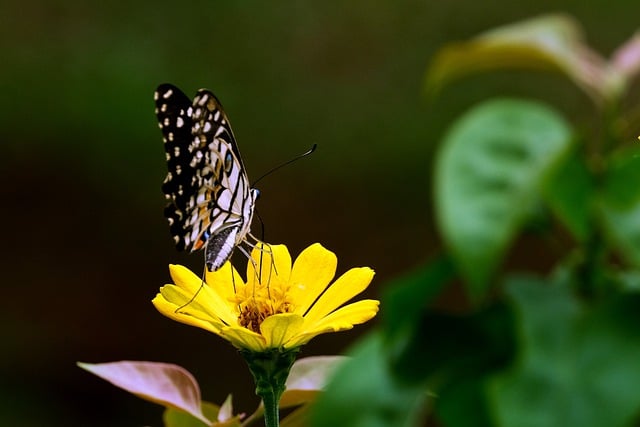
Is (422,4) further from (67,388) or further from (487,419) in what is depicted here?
(487,419)

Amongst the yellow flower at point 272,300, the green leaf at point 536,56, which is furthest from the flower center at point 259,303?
the green leaf at point 536,56

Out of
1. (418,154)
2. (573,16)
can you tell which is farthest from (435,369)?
(573,16)

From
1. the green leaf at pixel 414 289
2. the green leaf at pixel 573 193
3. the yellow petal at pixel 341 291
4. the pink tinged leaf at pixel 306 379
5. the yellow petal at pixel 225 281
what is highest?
the yellow petal at pixel 225 281

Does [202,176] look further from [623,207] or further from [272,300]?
[623,207]

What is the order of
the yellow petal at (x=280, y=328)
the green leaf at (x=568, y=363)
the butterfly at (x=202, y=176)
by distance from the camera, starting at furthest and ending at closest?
the butterfly at (x=202, y=176)
the yellow petal at (x=280, y=328)
the green leaf at (x=568, y=363)

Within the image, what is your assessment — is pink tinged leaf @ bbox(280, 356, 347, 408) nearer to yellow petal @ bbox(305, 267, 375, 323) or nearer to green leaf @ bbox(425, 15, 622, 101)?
yellow petal @ bbox(305, 267, 375, 323)

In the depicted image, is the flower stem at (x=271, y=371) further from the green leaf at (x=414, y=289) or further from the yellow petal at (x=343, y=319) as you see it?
the green leaf at (x=414, y=289)
